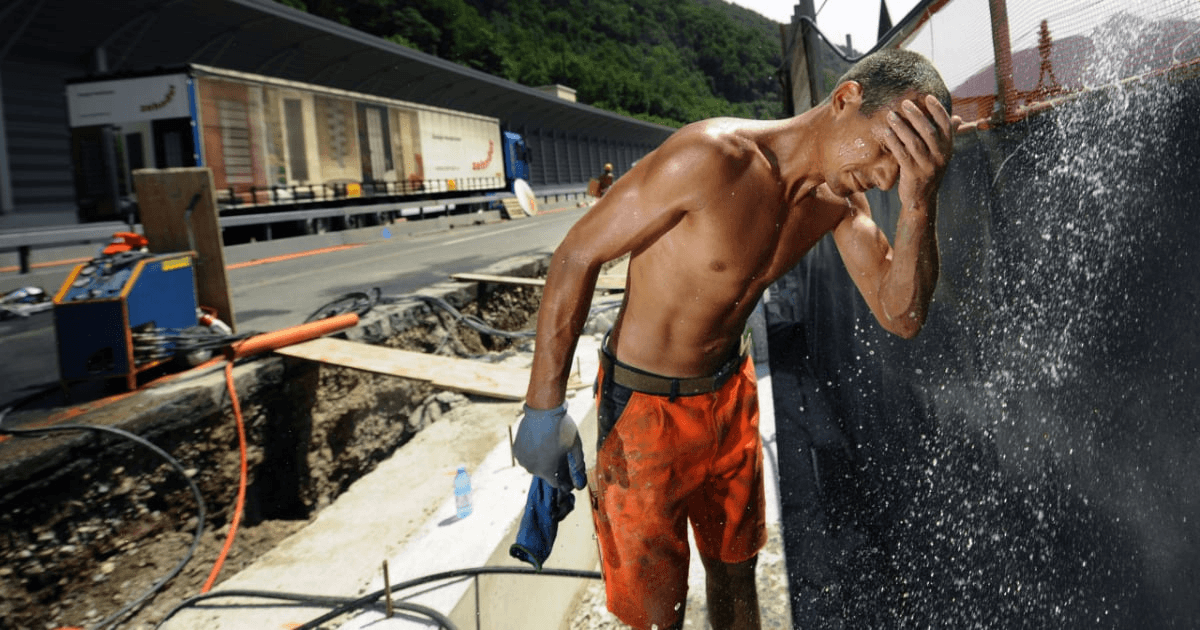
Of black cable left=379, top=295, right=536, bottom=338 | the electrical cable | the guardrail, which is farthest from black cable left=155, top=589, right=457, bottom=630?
the guardrail

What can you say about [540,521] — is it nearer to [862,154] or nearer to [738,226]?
[738,226]

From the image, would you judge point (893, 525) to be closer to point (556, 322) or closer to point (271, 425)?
point (556, 322)

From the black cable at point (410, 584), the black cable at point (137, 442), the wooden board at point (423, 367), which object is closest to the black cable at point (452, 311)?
the wooden board at point (423, 367)

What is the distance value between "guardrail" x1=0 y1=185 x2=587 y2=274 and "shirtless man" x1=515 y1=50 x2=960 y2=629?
12.1 m

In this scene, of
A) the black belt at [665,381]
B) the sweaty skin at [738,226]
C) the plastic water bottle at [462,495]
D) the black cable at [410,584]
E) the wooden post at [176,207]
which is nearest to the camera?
the sweaty skin at [738,226]

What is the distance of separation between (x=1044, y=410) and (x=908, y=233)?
142 cm

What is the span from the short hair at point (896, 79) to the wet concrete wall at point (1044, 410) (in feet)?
2.58

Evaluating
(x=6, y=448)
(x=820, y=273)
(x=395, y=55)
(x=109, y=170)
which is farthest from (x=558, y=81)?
(x=6, y=448)

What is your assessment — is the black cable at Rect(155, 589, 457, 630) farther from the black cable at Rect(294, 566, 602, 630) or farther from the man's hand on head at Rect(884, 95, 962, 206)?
the man's hand on head at Rect(884, 95, 962, 206)

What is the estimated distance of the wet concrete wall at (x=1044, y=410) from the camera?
2.03 meters

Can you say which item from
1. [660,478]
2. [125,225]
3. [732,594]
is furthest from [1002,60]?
[125,225]

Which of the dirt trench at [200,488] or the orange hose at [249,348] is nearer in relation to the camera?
the dirt trench at [200,488]

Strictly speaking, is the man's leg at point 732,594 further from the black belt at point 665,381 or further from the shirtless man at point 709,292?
the black belt at point 665,381

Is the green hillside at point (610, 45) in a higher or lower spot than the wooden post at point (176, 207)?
higher
